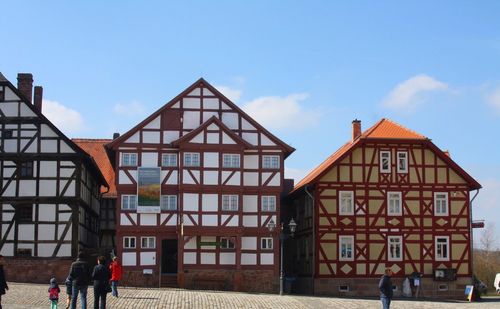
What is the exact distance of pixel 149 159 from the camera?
1731 inches

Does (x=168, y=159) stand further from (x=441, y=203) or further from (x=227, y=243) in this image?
(x=441, y=203)

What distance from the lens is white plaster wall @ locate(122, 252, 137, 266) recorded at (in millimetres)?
43200

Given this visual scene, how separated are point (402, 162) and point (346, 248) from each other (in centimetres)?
628

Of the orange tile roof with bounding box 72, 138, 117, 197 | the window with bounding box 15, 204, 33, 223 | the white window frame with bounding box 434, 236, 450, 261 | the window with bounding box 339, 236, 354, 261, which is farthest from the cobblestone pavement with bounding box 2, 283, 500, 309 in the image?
the orange tile roof with bounding box 72, 138, 117, 197

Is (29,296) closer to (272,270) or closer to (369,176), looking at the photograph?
(272,270)

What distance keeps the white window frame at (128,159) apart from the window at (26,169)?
16.6 ft

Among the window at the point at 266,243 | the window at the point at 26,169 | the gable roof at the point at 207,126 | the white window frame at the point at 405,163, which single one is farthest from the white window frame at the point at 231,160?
the window at the point at 26,169

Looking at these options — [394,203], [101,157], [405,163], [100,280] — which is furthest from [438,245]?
[100,280]

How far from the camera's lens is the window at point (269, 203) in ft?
146

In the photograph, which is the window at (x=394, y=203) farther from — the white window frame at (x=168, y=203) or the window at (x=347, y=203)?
the white window frame at (x=168, y=203)

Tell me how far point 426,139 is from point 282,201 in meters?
12.9

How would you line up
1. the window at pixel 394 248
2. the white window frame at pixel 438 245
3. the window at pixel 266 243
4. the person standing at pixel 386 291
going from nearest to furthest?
the person standing at pixel 386 291
the window at pixel 266 243
the window at pixel 394 248
the white window frame at pixel 438 245

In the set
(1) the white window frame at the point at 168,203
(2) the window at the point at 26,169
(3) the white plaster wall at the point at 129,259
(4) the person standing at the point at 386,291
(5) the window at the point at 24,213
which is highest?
(2) the window at the point at 26,169

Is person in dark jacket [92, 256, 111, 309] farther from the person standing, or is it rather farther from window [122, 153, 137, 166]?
window [122, 153, 137, 166]
